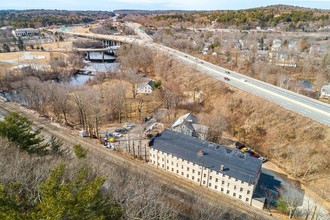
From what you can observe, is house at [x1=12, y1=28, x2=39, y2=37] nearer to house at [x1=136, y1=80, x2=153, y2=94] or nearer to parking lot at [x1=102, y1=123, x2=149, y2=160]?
house at [x1=136, y1=80, x2=153, y2=94]

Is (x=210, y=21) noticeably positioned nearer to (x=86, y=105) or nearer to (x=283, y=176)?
(x=86, y=105)

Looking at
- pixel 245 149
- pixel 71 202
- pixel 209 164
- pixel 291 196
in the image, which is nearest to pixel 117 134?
pixel 209 164

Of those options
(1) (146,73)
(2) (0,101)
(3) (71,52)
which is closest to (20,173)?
(2) (0,101)

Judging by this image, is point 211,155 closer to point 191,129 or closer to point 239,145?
point 191,129

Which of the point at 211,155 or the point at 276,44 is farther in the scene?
the point at 276,44

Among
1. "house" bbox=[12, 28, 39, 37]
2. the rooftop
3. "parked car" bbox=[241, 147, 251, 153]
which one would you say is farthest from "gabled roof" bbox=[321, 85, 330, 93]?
"house" bbox=[12, 28, 39, 37]

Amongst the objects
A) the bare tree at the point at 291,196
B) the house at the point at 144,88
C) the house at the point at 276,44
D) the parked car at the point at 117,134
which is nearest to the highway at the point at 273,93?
the bare tree at the point at 291,196

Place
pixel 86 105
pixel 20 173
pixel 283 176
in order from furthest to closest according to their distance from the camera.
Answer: pixel 86 105
pixel 283 176
pixel 20 173
